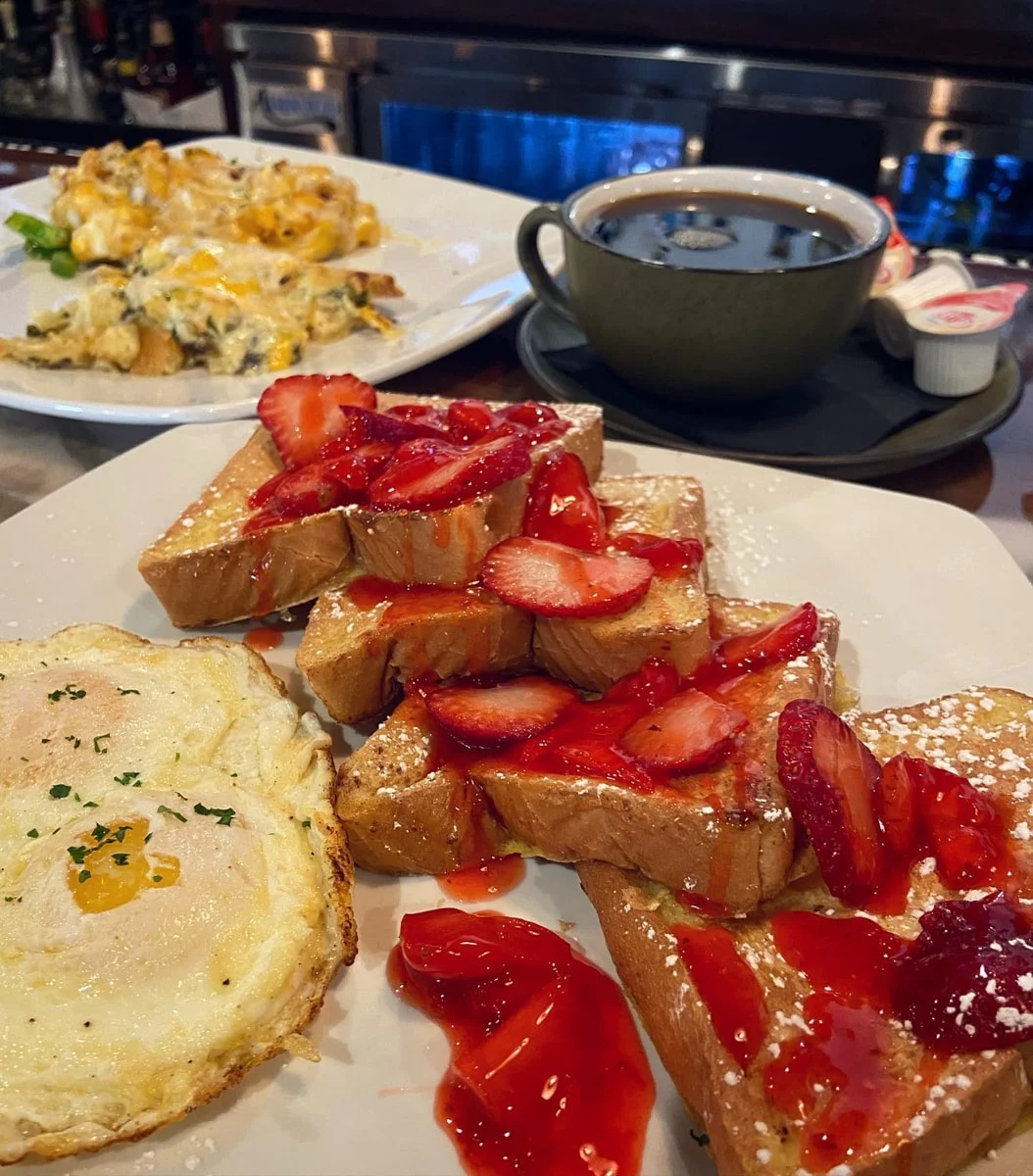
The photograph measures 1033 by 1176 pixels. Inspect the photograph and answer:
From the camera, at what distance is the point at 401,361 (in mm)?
3027

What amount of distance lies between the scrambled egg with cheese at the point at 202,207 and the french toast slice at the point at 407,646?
7.81 ft

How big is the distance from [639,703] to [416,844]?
0.48 meters

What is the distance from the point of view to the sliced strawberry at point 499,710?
1.79 meters

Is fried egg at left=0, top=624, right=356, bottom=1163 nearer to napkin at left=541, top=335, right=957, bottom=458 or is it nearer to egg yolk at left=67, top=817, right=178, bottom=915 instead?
egg yolk at left=67, top=817, right=178, bottom=915

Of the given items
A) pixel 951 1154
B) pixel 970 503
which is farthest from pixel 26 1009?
pixel 970 503

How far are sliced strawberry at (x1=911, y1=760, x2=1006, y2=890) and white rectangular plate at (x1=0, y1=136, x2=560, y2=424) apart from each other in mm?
1985

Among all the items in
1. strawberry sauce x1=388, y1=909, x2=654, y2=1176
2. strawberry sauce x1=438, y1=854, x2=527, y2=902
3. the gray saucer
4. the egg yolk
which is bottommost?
strawberry sauce x1=438, y1=854, x2=527, y2=902

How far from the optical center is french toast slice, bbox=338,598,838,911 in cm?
156

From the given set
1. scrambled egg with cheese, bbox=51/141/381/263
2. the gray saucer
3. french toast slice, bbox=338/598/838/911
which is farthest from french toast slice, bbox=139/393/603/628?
scrambled egg with cheese, bbox=51/141/381/263

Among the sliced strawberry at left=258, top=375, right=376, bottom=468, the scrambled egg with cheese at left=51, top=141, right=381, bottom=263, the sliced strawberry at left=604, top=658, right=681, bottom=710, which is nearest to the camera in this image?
the sliced strawberry at left=604, top=658, right=681, bottom=710

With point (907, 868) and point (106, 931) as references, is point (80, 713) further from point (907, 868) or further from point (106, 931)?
point (907, 868)

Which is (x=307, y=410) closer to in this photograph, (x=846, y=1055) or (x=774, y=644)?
(x=774, y=644)

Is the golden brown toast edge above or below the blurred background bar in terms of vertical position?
below

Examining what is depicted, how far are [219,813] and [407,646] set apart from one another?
1.65 ft
